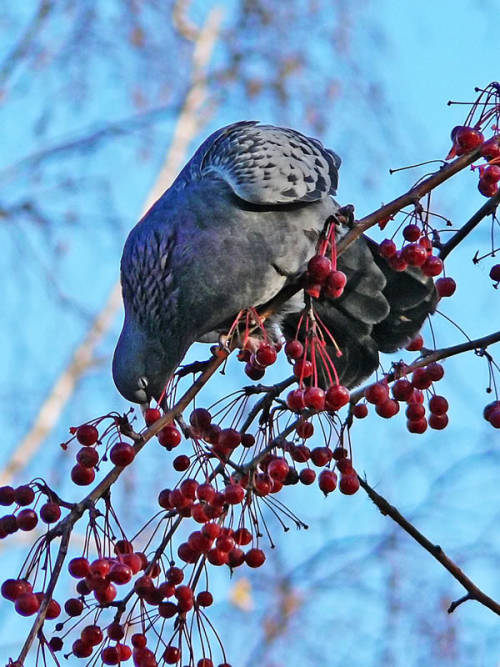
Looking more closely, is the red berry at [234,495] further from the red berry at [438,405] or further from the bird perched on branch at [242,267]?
the bird perched on branch at [242,267]

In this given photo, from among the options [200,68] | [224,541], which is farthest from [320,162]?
[200,68]

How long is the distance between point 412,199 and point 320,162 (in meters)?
1.26

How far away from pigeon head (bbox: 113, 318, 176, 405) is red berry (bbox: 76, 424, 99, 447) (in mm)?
663

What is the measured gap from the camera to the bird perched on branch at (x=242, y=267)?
263 cm

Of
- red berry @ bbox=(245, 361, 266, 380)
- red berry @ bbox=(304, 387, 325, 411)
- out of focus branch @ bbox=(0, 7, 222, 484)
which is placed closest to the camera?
red berry @ bbox=(304, 387, 325, 411)

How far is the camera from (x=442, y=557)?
1862mm

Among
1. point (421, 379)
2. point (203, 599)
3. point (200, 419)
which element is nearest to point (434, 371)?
point (421, 379)

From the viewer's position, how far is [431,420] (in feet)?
7.13

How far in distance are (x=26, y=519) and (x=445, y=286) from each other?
3.55 feet

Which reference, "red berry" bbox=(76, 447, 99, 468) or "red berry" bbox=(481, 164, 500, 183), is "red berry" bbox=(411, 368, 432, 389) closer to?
"red berry" bbox=(481, 164, 500, 183)

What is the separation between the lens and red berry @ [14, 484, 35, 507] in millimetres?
1746

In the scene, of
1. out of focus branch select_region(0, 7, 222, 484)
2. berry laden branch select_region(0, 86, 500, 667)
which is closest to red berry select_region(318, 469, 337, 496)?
berry laden branch select_region(0, 86, 500, 667)

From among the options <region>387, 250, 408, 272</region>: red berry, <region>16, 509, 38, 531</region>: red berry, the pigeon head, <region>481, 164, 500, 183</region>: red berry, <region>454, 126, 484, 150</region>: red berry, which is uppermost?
the pigeon head

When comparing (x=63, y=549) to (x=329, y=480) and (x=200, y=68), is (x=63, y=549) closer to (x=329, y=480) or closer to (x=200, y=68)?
(x=329, y=480)
